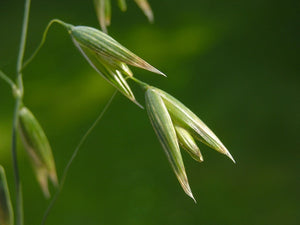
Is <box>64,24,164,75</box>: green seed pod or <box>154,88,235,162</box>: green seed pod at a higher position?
<box>64,24,164,75</box>: green seed pod

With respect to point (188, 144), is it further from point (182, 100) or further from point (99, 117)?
point (182, 100)

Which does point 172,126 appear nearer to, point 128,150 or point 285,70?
point 128,150

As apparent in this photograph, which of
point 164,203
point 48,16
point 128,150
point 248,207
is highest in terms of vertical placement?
point 48,16

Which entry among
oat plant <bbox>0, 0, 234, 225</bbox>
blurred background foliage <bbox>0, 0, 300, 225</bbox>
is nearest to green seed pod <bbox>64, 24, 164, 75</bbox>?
oat plant <bbox>0, 0, 234, 225</bbox>

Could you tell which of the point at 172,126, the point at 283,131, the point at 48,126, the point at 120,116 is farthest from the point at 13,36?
the point at 172,126

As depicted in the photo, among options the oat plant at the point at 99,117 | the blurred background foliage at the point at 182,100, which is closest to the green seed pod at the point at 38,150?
the oat plant at the point at 99,117

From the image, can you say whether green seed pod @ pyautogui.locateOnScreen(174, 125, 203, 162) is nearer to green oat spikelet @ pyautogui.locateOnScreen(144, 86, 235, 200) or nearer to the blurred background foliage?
green oat spikelet @ pyautogui.locateOnScreen(144, 86, 235, 200)

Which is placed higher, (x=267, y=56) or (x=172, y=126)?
(x=172, y=126)

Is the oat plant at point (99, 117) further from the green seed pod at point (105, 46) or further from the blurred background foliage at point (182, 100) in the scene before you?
the blurred background foliage at point (182, 100)
